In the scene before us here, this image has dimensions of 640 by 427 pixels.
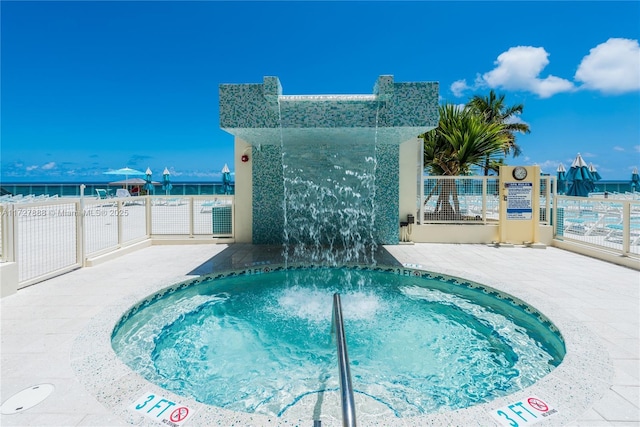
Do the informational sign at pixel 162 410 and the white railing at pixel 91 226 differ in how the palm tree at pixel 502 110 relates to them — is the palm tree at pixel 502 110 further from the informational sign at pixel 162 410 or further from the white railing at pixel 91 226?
the informational sign at pixel 162 410

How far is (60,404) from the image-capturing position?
2.38 m

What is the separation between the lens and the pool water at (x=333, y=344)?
310 centimetres

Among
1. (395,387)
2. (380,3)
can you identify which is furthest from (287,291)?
(380,3)

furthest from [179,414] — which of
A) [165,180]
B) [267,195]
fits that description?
[165,180]

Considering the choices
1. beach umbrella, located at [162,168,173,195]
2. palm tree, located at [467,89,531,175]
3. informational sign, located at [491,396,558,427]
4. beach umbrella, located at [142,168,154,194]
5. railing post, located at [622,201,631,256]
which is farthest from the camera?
beach umbrella, located at [162,168,173,195]

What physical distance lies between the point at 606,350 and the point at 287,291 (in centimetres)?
454

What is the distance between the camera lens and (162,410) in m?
2.29

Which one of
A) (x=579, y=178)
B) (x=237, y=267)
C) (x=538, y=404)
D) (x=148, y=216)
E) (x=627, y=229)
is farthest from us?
(x=579, y=178)

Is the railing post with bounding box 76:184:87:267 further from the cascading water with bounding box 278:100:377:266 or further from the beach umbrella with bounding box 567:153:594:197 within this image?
the beach umbrella with bounding box 567:153:594:197

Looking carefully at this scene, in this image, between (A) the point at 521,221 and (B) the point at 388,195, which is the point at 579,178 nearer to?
(A) the point at 521,221

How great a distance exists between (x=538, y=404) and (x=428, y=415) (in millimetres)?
909

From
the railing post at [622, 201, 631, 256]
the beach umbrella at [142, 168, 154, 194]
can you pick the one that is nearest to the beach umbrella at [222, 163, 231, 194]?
the beach umbrella at [142, 168, 154, 194]

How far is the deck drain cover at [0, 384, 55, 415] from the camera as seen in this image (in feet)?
7.70

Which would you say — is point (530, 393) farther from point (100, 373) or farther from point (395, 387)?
point (100, 373)
